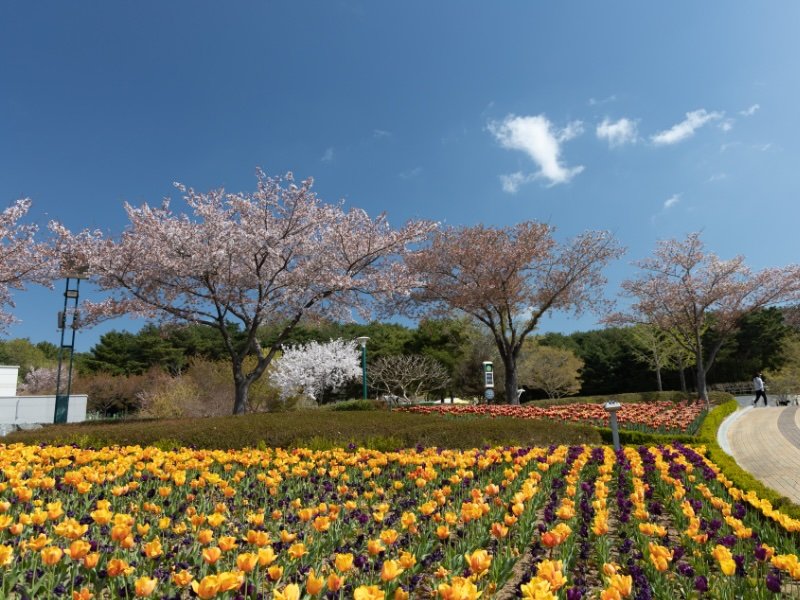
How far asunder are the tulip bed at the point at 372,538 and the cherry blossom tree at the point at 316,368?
30.4 m

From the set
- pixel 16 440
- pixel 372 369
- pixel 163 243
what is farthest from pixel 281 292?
pixel 372 369

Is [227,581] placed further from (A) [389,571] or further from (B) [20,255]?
(B) [20,255]

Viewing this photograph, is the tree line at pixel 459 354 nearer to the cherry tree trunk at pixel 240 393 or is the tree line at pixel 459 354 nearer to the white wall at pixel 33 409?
the white wall at pixel 33 409

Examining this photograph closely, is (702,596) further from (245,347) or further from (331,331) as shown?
(331,331)

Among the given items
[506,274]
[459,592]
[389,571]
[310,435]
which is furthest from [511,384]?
[459,592]

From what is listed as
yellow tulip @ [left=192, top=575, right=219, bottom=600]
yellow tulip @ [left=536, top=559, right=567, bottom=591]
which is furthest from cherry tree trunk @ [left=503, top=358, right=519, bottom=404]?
yellow tulip @ [left=192, top=575, right=219, bottom=600]

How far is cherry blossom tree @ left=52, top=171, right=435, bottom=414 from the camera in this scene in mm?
15984

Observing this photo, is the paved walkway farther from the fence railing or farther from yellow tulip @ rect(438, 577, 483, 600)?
the fence railing

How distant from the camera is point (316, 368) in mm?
37781

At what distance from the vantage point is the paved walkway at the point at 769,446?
809 cm

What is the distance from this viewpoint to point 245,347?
1680 cm

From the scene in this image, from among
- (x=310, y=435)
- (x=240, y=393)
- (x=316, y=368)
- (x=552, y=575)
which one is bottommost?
(x=310, y=435)

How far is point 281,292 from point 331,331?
118ft

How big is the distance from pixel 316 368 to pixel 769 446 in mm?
30013
